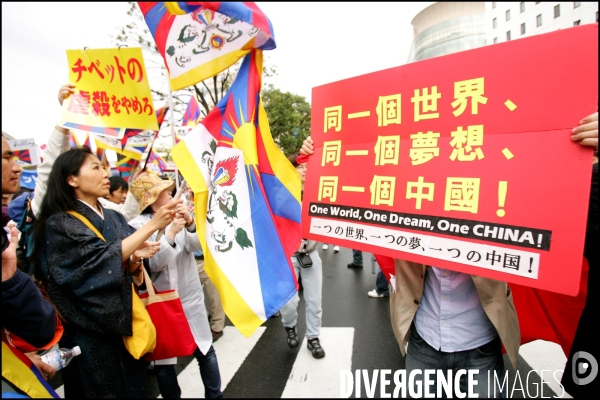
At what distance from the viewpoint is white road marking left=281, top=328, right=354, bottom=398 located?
284 cm

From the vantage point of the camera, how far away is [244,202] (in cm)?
192

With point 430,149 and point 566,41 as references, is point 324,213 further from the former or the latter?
point 566,41

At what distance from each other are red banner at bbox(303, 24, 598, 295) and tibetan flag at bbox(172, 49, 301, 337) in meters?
0.23

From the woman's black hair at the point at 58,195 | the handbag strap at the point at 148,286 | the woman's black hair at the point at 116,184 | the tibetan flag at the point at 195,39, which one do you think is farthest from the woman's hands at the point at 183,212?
the woman's black hair at the point at 116,184

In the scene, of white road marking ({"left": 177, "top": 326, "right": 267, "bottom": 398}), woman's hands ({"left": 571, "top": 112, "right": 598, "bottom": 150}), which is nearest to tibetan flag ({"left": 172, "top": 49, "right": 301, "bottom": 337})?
woman's hands ({"left": 571, "top": 112, "right": 598, "bottom": 150})

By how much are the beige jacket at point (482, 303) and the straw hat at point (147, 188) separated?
73.5 inches

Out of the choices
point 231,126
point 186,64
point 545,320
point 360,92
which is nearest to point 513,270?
point 545,320

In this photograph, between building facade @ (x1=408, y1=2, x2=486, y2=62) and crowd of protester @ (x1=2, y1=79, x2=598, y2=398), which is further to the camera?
building facade @ (x1=408, y1=2, x2=486, y2=62)

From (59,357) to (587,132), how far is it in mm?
2590

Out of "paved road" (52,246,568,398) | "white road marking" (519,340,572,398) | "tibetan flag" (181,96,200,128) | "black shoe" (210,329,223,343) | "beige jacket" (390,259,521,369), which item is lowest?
"black shoe" (210,329,223,343)

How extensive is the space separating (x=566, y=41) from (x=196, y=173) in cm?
185

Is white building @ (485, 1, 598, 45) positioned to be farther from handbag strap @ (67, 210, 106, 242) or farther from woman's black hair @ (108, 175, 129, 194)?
handbag strap @ (67, 210, 106, 242)

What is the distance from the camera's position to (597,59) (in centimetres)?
116

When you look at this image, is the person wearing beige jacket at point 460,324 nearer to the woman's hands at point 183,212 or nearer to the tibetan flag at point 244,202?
the tibetan flag at point 244,202
